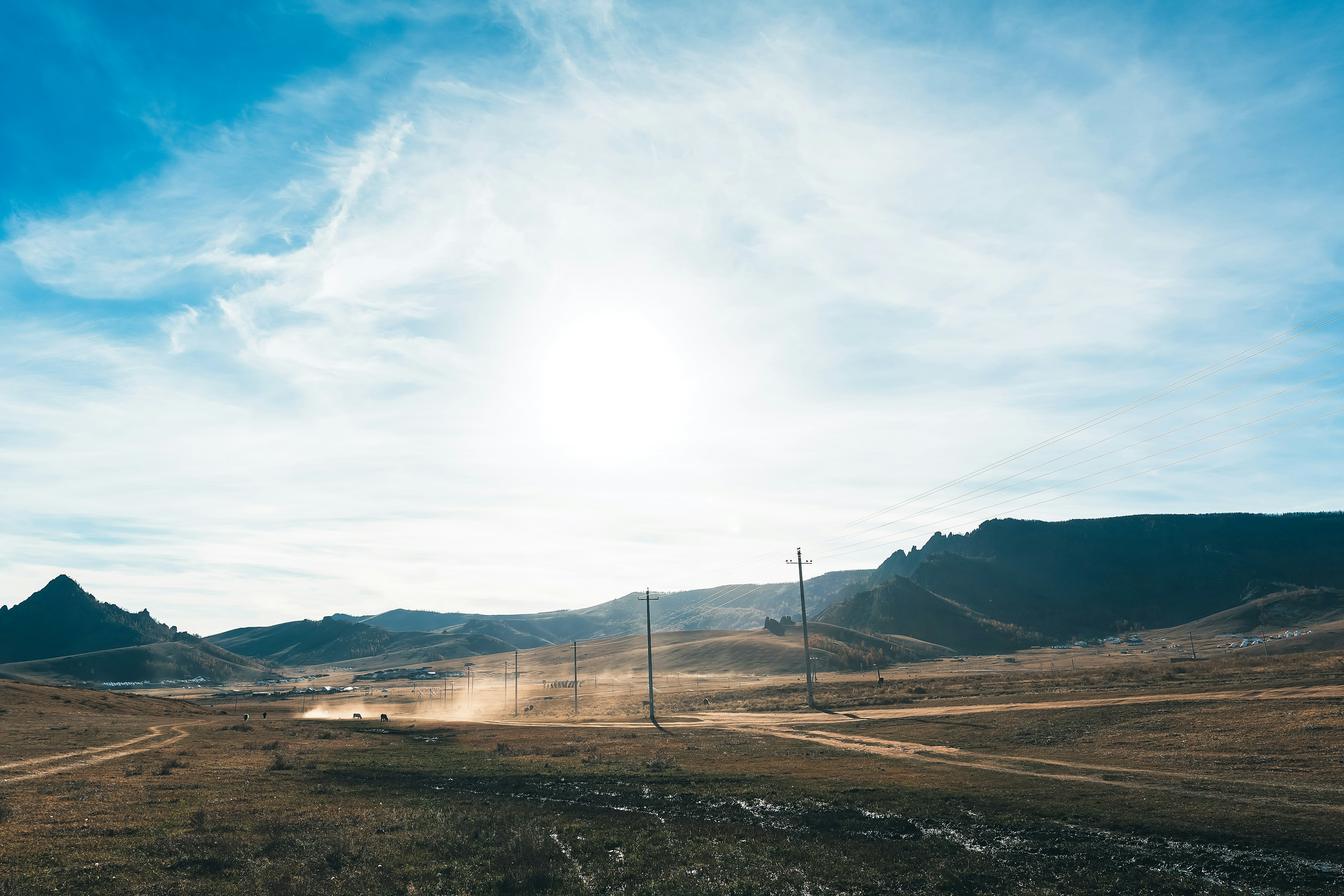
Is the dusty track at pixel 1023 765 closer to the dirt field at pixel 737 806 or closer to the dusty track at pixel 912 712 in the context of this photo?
the dirt field at pixel 737 806

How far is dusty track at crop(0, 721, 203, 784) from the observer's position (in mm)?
41625

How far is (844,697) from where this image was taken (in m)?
97.9

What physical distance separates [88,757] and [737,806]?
48.3m

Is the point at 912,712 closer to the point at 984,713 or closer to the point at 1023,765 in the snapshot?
the point at 984,713

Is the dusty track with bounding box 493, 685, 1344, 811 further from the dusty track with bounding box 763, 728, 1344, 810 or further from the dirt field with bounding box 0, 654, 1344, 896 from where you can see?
the dirt field with bounding box 0, 654, 1344, 896

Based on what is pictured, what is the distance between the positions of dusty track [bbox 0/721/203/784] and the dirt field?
0.45 meters

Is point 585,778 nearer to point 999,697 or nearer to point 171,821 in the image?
point 171,821

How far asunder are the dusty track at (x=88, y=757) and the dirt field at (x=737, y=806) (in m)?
0.45

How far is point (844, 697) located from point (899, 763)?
5477cm

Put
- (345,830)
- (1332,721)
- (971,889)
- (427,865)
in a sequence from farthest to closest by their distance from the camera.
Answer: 1. (1332,721)
2. (345,830)
3. (427,865)
4. (971,889)

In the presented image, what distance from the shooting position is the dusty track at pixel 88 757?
137 feet

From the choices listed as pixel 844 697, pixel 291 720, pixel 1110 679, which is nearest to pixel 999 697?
pixel 1110 679

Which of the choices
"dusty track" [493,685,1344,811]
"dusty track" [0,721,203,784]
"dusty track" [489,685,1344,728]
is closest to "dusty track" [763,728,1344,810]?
"dusty track" [493,685,1344,811]

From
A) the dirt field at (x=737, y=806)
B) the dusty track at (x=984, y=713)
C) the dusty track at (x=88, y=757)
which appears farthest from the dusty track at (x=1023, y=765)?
the dusty track at (x=88, y=757)
